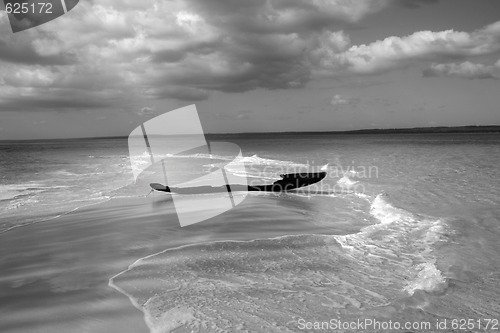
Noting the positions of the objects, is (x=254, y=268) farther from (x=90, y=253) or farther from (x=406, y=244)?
(x=406, y=244)

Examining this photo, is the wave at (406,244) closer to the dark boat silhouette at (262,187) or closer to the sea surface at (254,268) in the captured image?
the sea surface at (254,268)

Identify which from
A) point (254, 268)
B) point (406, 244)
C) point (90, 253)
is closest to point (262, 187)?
point (406, 244)

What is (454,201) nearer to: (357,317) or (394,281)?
(394,281)

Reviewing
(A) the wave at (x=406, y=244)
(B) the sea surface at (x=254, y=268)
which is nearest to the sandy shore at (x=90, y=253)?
(B) the sea surface at (x=254, y=268)

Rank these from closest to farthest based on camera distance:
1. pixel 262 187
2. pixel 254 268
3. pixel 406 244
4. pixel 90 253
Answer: pixel 254 268
pixel 90 253
pixel 406 244
pixel 262 187

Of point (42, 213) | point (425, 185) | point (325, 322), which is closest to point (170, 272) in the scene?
point (325, 322)

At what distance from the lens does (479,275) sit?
20.9 feet

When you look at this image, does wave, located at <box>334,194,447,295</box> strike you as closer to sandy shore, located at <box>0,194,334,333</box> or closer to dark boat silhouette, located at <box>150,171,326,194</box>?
sandy shore, located at <box>0,194,334,333</box>

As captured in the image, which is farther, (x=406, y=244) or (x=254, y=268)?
(x=406, y=244)

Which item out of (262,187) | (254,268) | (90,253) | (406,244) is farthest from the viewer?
(262,187)

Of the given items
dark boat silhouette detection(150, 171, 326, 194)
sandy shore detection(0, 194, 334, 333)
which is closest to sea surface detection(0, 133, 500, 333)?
sandy shore detection(0, 194, 334, 333)

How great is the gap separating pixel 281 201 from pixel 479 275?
8.94m

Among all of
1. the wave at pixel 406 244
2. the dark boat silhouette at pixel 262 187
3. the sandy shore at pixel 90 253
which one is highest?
the dark boat silhouette at pixel 262 187

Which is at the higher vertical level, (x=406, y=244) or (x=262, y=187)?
(x=262, y=187)
